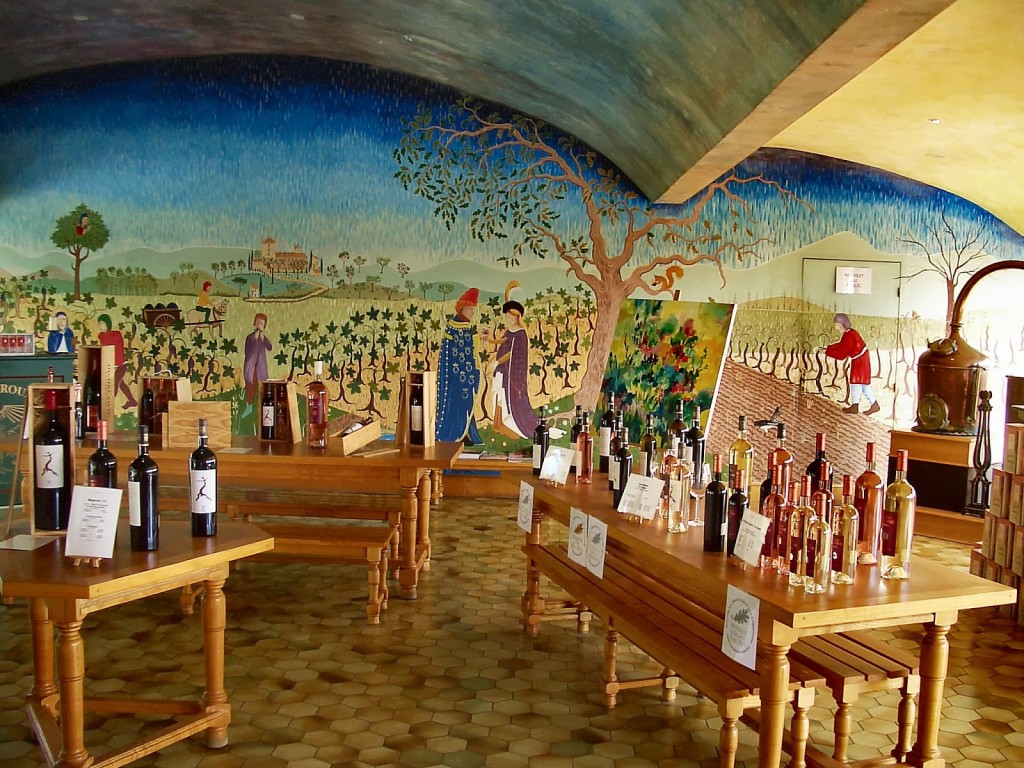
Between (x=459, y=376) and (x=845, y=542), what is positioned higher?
(x=459, y=376)

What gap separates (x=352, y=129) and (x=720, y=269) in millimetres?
3693

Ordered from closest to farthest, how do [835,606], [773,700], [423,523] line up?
[835,606], [773,700], [423,523]

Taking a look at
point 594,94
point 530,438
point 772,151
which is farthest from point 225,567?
point 772,151

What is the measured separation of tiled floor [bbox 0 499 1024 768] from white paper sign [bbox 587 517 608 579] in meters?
0.57

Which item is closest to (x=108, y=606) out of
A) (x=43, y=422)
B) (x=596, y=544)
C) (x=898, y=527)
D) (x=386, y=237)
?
(x=43, y=422)

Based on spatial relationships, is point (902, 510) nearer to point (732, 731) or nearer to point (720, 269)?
point (732, 731)

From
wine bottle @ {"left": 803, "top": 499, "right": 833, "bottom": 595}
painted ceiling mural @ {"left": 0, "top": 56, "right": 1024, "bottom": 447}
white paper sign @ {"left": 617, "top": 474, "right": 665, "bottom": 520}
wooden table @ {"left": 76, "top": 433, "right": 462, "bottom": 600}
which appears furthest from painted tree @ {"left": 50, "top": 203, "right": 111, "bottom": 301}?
wine bottle @ {"left": 803, "top": 499, "right": 833, "bottom": 595}

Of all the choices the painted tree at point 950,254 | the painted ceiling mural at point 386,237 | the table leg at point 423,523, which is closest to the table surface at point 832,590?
the table leg at point 423,523

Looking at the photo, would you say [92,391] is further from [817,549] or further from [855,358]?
[855,358]

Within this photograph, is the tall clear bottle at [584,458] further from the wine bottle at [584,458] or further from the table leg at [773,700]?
the table leg at [773,700]

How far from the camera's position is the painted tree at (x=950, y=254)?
26.7 feet

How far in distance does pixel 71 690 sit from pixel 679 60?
13.4 feet

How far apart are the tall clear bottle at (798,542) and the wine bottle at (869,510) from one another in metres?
0.24

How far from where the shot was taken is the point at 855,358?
8.14 meters
